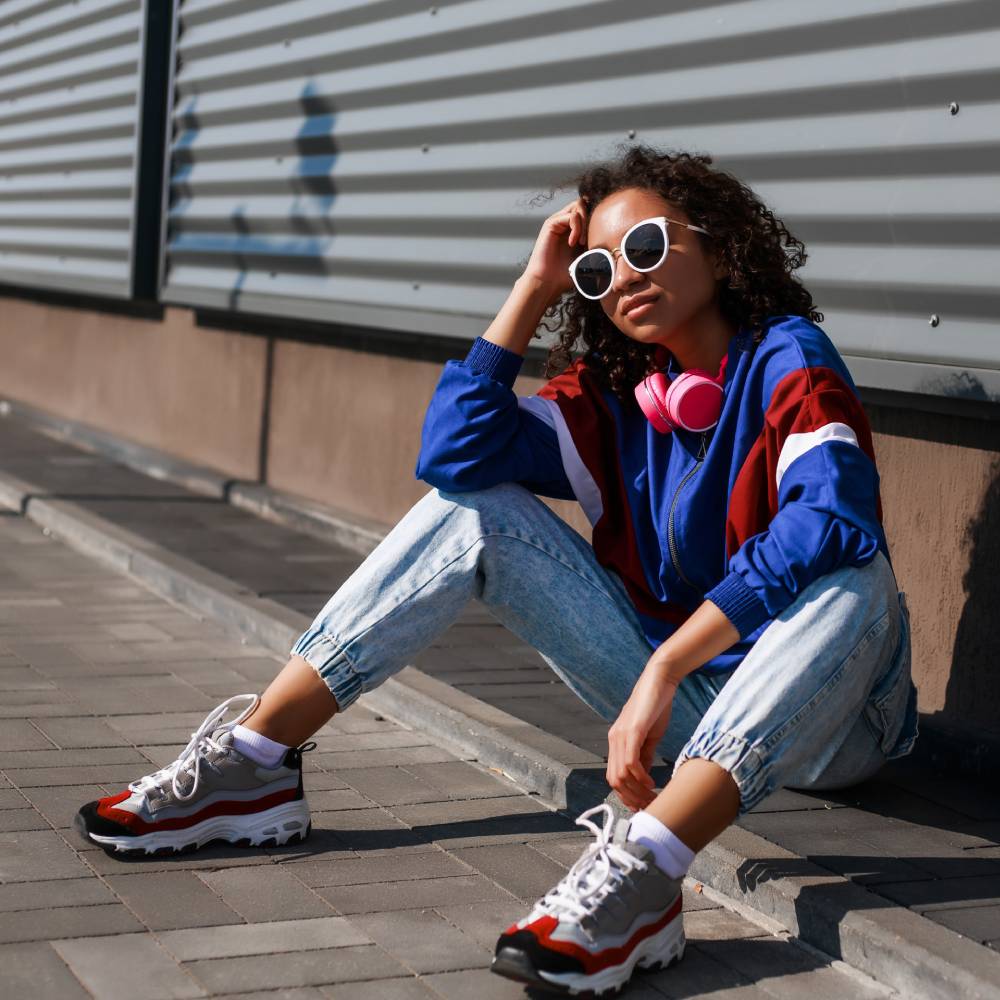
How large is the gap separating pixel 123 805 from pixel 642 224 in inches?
64.3

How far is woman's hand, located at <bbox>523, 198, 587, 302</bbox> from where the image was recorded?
3.93 meters

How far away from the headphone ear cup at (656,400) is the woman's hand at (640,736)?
0.70 metres

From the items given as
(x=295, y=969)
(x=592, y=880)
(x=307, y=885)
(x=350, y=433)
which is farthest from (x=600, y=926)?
(x=350, y=433)

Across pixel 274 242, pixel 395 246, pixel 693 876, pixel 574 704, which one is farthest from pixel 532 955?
pixel 274 242

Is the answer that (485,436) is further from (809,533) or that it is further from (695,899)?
(695,899)

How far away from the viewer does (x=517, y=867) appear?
12.1ft

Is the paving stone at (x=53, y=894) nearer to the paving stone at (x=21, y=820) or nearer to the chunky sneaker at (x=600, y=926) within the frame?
the paving stone at (x=21, y=820)

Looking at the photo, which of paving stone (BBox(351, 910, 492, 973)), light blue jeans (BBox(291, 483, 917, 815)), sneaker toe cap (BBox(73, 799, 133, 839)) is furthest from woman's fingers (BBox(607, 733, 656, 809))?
sneaker toe cap (BBox(73, 799, 133, 839))

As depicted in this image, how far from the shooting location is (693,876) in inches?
144

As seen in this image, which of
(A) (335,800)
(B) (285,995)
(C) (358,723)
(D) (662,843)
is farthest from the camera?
(C) (358,723)

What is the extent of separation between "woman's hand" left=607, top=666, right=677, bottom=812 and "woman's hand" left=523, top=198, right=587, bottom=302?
3.64ft

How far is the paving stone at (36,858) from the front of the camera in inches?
137

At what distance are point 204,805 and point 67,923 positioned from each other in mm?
486

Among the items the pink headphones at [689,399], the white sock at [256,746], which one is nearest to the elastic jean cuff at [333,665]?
the white sock at [256,746]
